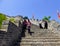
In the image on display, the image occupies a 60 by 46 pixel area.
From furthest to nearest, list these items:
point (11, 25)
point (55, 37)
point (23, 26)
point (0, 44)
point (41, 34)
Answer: point (23, 26) → point (41, 34) → point (55, 37) → point (11, 25) → point (0, 44)

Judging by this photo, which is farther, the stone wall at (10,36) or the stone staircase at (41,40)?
the stone staircase at (41,40)

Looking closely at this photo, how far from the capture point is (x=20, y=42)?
1744 centimetres

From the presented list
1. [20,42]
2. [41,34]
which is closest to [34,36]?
[41,34]

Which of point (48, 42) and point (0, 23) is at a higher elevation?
point (0, 23)

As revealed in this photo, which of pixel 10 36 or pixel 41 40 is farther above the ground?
pixel 10 36

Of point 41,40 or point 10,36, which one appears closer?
point 10,36

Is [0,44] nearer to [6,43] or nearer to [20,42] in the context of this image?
[6,43]

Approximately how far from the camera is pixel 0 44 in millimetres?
15180

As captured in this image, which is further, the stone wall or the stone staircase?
the stone staircase

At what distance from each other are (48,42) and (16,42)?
86.8 inches

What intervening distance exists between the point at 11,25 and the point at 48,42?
2.76 m

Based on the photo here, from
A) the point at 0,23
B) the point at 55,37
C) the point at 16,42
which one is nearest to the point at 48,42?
the point at 55,37

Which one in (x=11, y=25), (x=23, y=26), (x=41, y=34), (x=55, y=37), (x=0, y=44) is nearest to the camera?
(x=0, y=44)

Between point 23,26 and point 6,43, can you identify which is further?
point 23,26
